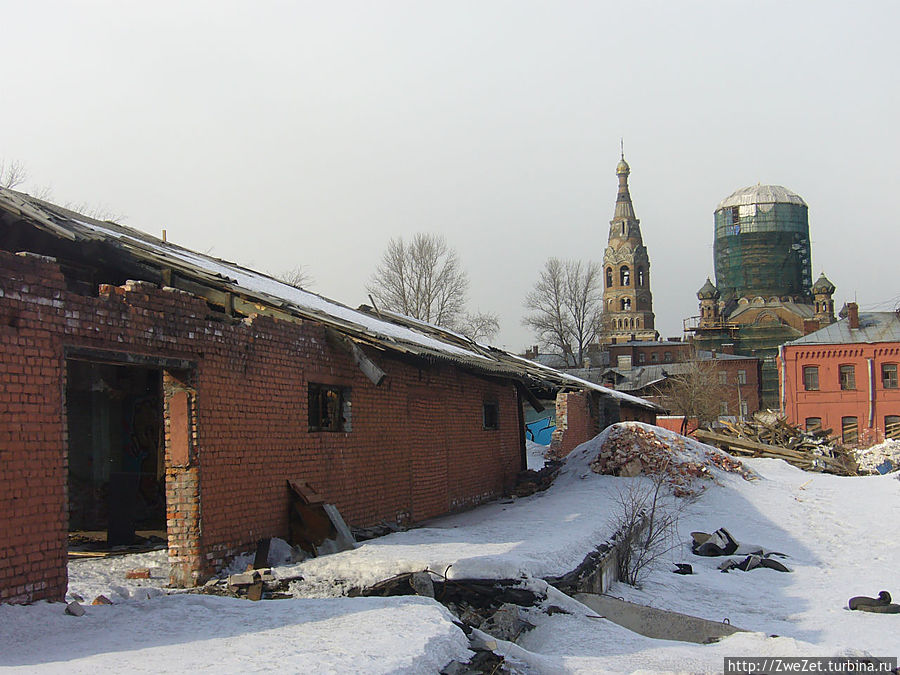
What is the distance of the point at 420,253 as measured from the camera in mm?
49969

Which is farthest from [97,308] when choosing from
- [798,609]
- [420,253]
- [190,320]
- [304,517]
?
[420,253]

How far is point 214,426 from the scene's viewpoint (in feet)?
26.0

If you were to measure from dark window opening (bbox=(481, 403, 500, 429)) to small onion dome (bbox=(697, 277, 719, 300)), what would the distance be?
6073cm

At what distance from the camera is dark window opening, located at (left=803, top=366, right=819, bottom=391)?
45375mm

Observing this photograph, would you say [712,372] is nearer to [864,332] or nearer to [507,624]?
[864,332]

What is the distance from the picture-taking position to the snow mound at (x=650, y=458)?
16.7m

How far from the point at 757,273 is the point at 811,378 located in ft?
96.7

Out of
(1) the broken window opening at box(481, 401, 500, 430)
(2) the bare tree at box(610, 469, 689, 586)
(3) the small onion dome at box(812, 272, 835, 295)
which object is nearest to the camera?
(2) the bare tree at box(610, 469, 689, 586)

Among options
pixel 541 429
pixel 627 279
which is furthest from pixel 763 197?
pixel 541 429

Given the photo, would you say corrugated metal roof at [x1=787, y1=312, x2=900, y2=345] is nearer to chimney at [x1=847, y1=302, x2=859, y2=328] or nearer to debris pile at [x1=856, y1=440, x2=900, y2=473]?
chimney at [x1=847, y1=302, x2=859, y2=328]

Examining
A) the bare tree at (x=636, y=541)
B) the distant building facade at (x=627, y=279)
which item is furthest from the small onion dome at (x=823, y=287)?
the bare tree at (x=636, y=541)

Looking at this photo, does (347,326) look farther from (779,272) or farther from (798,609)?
(779,272)

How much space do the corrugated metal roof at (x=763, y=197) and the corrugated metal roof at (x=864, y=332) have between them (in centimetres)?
2911

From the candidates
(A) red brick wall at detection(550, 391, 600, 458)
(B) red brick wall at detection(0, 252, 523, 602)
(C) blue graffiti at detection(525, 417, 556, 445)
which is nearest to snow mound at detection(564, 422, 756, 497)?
(A) red brick wall at detection(550, 391, 600, 458)
